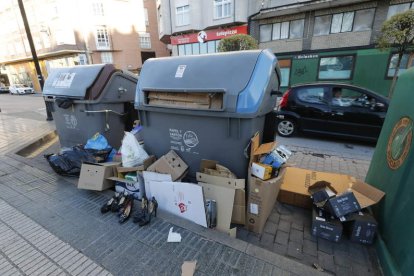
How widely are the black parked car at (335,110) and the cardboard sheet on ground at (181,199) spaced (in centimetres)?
469

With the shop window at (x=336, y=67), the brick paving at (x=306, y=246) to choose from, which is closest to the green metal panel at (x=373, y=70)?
the shop window at (x=336, y=67)

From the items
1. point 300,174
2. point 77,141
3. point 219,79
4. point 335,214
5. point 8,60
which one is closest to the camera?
point 335,214

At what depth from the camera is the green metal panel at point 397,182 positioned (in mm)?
1695

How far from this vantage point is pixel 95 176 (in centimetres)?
290

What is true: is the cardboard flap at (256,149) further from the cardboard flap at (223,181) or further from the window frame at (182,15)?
the window frame at (182,15)

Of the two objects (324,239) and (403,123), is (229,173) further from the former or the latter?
(403,123)

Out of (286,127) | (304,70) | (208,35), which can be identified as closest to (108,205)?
(286,127)

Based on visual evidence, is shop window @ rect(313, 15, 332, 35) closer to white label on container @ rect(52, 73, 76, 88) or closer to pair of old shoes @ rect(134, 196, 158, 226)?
white label on container @ rect(52, 73, 76, 88)

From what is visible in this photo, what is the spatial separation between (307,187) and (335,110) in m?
3.43

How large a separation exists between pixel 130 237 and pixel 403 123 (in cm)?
285

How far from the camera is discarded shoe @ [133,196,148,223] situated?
92.5 inches

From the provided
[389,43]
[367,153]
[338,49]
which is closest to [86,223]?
[367,153]

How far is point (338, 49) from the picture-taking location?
13.5m

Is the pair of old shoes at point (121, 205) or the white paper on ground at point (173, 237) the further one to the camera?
the pair of old shoes at point (121, 205)
